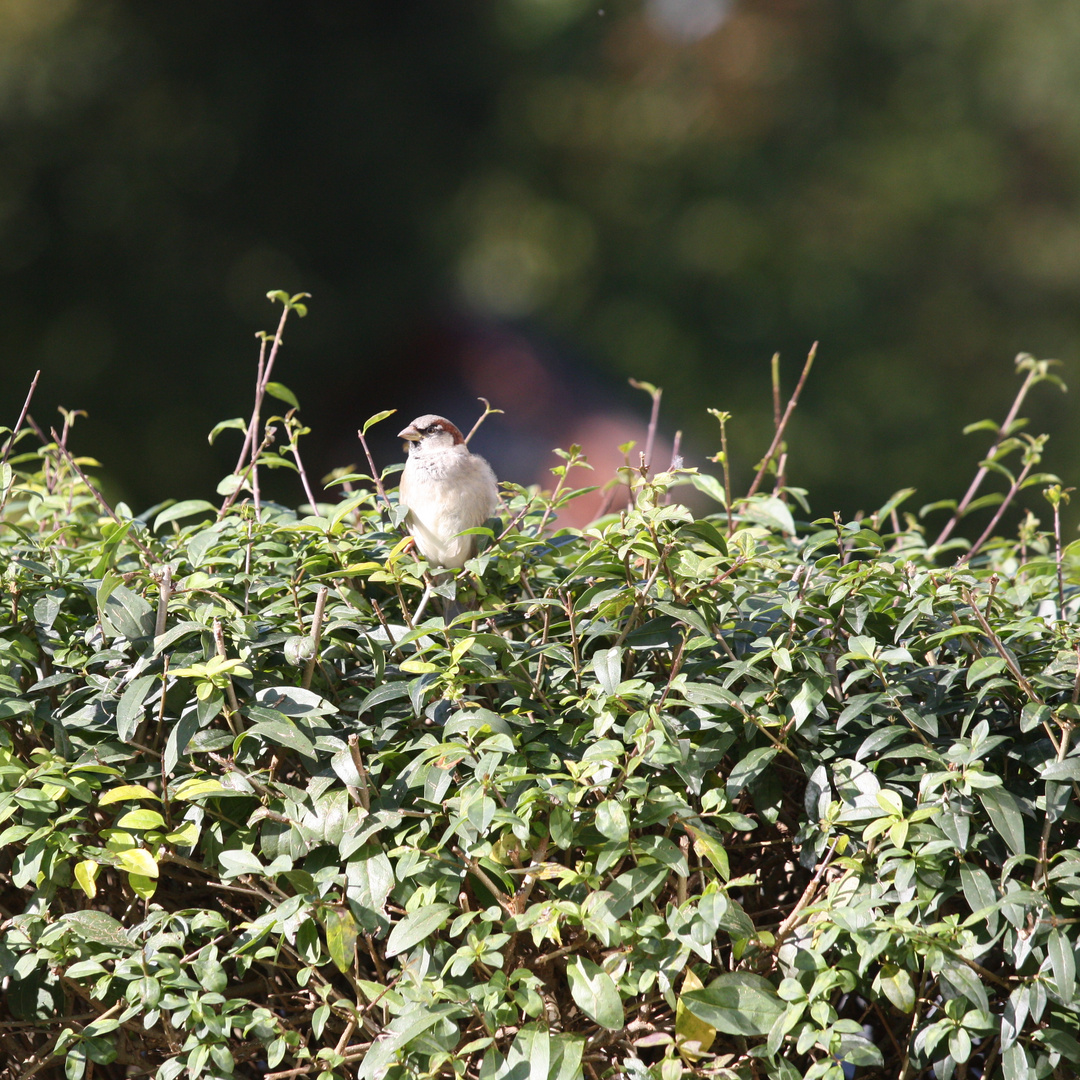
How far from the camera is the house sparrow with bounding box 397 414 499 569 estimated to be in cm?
204

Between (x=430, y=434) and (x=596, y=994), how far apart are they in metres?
1.30

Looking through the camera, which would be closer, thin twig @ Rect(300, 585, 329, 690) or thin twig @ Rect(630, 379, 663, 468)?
thin twig @ Rect(300, 585, 329, 690)

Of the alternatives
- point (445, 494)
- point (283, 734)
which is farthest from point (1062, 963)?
point (445, 494)

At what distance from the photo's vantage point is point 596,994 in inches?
56.1

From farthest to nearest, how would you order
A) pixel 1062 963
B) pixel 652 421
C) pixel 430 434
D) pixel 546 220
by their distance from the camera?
pixel 546 220
pixel 430 434
pixel 652 421
pixel 1062 963

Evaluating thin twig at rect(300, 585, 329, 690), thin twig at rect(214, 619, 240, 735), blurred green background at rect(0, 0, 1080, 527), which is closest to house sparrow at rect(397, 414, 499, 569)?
thin twig at rect(300, 585, 329, 690)

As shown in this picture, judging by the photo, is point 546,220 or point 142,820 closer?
point 142,820

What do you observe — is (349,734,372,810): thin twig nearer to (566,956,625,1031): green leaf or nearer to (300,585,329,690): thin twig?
(300,585,329,690): thin twig

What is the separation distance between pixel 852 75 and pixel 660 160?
1.85 m

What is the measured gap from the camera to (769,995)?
1486mm

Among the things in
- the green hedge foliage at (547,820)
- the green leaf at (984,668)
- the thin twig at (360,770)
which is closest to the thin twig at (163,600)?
the green hedge foliage at (547,820)

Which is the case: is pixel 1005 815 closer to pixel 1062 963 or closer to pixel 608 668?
pixel 1062 963

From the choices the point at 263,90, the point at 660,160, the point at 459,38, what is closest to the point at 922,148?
Result: the point at 660,160

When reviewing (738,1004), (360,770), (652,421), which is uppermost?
(652,421)
